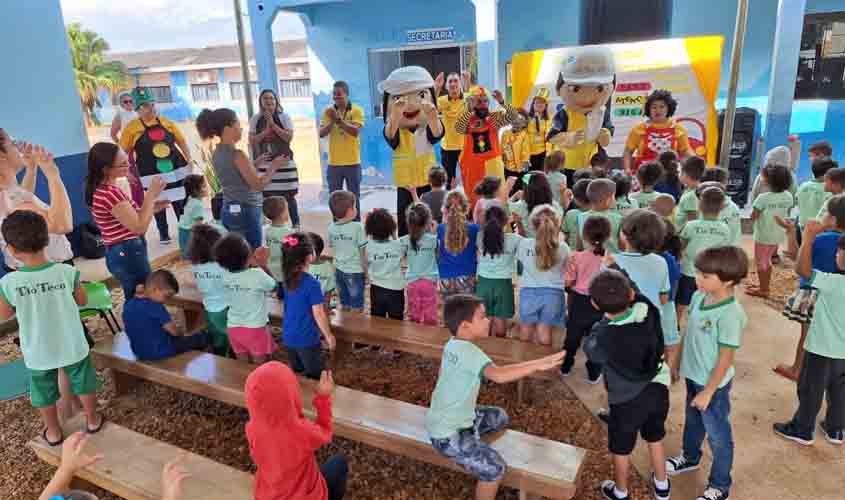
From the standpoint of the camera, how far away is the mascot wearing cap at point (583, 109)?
5.34m

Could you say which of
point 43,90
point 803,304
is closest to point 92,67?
point 43,90

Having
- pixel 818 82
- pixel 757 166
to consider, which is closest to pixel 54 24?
pixel 757 166

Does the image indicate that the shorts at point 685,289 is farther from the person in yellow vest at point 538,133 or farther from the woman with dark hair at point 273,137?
the woman with dark hair at point 273,137

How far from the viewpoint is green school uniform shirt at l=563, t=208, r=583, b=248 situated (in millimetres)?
3992

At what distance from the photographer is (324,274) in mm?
3693

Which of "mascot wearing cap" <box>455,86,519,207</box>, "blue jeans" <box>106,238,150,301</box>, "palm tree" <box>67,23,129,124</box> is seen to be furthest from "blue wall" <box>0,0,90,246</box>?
"palm tree" <box>67,23,129,124</box>

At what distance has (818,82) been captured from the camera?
25.4ft

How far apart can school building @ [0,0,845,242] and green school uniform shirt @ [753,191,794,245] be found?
3068mm

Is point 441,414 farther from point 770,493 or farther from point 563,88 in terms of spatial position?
point 563,88

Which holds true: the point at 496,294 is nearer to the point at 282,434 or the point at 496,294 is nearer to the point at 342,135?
the point at 282,434

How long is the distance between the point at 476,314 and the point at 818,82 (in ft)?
26.1

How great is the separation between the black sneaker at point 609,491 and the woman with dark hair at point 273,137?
13.0 ft

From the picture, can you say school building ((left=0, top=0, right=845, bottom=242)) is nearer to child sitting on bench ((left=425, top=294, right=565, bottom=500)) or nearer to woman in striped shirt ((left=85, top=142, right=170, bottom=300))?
woman in striped shirt ((left=85, top=142, right=170, bottom=300))

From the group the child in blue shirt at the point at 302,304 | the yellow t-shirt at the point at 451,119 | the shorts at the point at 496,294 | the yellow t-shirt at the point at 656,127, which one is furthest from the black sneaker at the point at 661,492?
the yellow t-shirt at the point at 451,119
